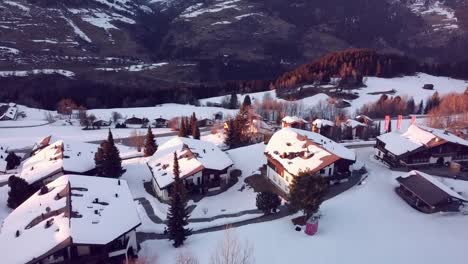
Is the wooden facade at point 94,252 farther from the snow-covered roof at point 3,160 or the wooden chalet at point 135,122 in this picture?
the wooden chalet at point 135,122

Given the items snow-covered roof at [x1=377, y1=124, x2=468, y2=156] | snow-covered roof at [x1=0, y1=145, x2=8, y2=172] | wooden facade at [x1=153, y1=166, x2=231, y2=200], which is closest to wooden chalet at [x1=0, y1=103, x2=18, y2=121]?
snow-covered roof at [x1=0, y1=145, x2=8, y2=172]

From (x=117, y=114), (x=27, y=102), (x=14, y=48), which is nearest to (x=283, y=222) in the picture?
(x=117, y=114)

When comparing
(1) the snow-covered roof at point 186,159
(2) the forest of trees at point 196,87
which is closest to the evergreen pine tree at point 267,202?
(1) the snow-covered roof at point 186,159

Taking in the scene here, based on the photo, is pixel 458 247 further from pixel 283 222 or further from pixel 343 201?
pixel 283 222

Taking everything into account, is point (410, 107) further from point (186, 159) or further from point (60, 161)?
point (60, 161)

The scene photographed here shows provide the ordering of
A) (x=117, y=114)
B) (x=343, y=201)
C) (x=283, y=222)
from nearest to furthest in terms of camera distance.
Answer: (x=283, y=222) < (x=343, y=201) < (x=117, y=114)

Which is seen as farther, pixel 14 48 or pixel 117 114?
pixel 14 48
